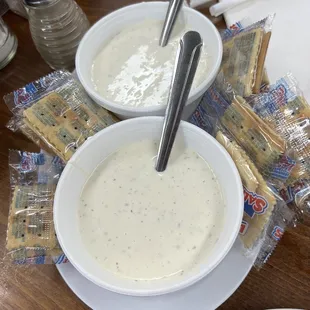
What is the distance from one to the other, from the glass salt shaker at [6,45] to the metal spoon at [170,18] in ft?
1.21

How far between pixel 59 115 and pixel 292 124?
0.41m

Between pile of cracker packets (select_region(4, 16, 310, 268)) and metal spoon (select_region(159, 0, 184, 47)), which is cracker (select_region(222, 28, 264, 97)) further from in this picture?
metal spoon (select_region(159, 0, 184, 47))

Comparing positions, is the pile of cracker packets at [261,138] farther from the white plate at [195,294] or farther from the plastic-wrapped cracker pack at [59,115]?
the plastic-wrapped cracker pack at [59,115]

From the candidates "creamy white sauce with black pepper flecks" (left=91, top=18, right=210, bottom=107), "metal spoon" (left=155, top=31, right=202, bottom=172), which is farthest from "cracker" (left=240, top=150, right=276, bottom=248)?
"creamy white sauce with black pepper flecks" (left=91, top=18, right=210, bottom=107)

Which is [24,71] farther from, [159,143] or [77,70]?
[159,143]

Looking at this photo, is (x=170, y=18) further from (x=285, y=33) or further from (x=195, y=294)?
(x=195, y=294)

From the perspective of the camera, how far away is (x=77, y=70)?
2.88ft

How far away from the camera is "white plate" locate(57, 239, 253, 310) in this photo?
2.49ft

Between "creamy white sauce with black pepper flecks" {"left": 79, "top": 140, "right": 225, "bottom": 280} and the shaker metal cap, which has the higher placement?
the shaker metal cap

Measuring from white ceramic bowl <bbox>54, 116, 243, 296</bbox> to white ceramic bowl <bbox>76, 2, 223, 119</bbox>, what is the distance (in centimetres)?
5

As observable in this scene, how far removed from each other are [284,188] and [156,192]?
0.22m

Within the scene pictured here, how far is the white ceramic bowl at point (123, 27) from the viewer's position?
2.68 ft

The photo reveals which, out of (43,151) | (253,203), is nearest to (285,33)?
(253,203)

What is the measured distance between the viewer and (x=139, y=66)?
0.92m
